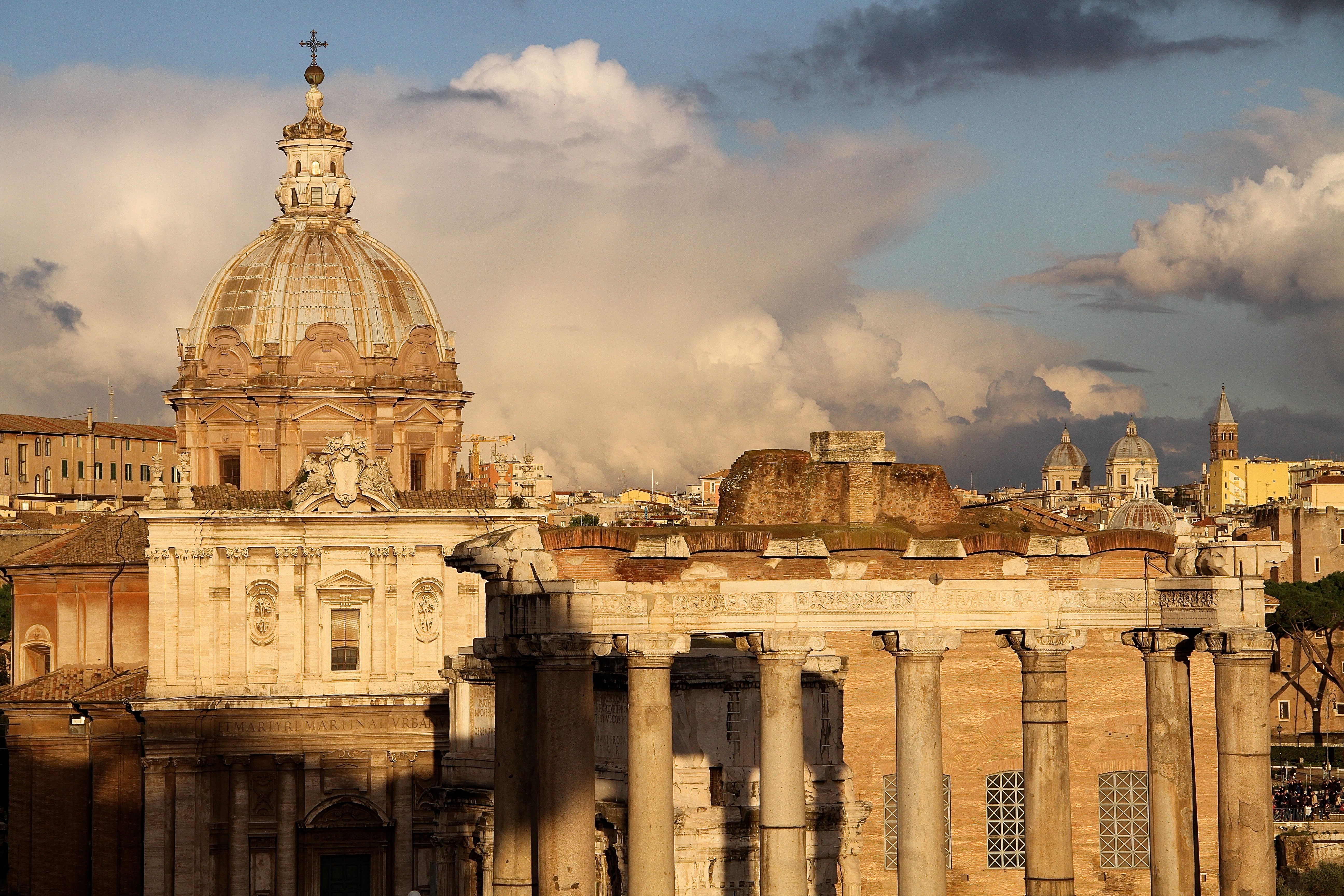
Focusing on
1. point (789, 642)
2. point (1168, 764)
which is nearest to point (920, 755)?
point (789, 642)

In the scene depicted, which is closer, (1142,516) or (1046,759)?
(1046,759)

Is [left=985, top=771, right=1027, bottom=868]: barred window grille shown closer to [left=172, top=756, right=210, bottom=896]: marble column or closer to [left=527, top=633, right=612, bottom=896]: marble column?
[left=527, top=633, right=612, bottom=896]: marble column

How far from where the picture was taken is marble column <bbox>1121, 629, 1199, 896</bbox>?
2395cm

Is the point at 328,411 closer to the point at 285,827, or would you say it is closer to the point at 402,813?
the point at 402,813

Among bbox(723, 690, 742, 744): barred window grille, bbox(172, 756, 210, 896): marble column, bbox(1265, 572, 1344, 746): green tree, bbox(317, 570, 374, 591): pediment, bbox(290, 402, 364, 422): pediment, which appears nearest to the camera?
bbox(723, 690, 742, 744): barred window grille

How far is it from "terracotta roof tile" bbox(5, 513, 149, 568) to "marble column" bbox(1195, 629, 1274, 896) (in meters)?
41.6

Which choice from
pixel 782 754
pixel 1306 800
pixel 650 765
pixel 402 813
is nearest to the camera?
pixel 650 765

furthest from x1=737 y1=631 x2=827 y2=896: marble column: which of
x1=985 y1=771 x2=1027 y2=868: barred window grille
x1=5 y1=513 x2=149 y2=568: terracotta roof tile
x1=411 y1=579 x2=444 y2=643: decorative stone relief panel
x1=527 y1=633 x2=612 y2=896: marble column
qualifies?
x1=5 y1=513 x2=149 y2=568: terracotta roof tile

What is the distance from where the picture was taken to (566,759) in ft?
71.4

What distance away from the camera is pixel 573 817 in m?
21.8

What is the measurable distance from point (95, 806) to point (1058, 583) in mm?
40647

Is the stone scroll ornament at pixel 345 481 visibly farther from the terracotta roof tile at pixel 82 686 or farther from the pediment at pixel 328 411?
the terracotta roof tile at pixel 82 686

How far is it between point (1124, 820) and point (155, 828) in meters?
26.7

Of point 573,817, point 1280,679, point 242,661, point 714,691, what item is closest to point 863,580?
point 573,817
